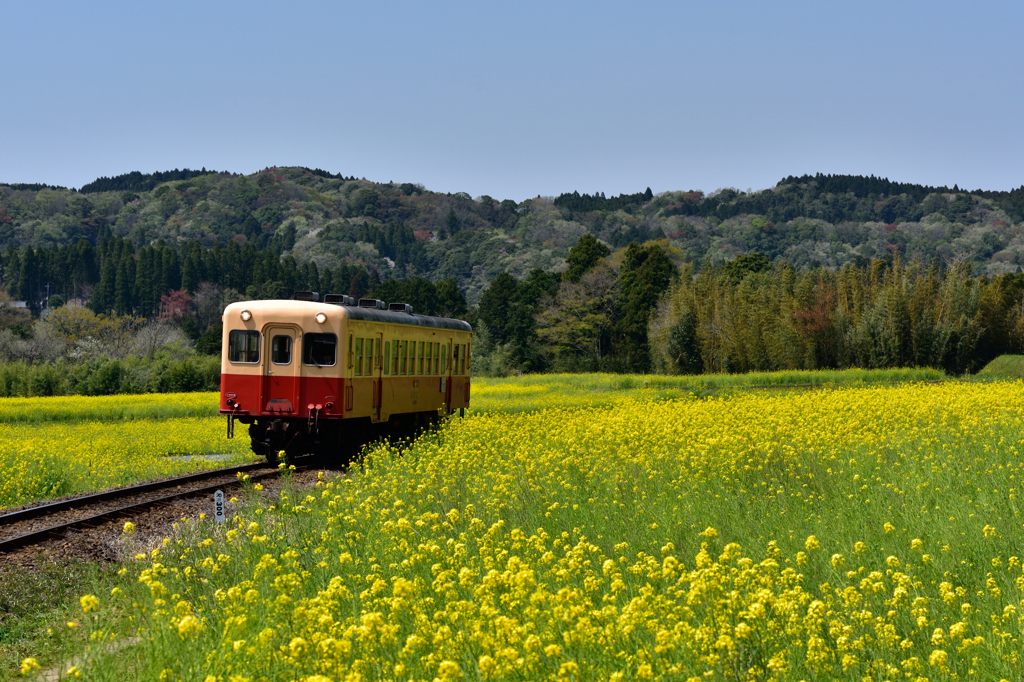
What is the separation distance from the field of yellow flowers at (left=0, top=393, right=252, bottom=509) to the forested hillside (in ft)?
99.8

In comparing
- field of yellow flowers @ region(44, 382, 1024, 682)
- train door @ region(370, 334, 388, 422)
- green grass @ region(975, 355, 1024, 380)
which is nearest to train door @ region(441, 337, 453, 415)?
train door @ region(370, 334, 388, 422)

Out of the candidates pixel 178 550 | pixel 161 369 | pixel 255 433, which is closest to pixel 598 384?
pixel 161 369

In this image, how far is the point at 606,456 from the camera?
1052cm

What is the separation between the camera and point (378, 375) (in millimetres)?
16844

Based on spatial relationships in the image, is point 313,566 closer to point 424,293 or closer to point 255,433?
point 255,433

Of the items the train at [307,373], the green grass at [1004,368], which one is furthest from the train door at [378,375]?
the green grass at [1004,368]

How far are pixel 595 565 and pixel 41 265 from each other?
373 feet

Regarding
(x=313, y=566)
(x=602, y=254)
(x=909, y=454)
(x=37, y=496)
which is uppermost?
(x=602, y=254)

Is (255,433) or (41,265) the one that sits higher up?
(41,265)

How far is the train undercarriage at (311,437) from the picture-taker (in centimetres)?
1583

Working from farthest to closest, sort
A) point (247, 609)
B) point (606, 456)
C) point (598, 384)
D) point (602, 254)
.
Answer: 1. point (602, 254)
2. point (598, 384)
3. point (606, 456)
4. point (247, 609)

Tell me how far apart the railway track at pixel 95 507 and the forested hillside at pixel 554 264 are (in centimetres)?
3749

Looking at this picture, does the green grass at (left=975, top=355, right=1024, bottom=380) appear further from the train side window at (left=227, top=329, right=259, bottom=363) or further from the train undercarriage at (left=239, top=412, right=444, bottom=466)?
the train side window at (left=227, top=329, right=259, bottom=363)

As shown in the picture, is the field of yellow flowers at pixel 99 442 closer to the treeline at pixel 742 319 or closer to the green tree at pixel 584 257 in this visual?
the treeline at pixel 742 319
